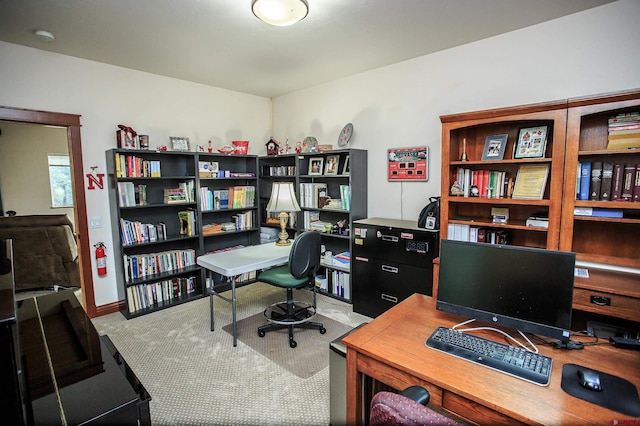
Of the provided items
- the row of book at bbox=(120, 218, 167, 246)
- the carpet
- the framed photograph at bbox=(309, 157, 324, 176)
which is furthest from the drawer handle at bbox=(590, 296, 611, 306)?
the row of book at bbox=(120, 218, 167, 246)

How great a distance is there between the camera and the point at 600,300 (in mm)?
1930

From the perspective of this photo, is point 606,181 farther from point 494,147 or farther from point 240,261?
point 240,261

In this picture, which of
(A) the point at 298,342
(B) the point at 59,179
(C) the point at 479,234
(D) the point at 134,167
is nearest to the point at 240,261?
(A) the point at 298,342

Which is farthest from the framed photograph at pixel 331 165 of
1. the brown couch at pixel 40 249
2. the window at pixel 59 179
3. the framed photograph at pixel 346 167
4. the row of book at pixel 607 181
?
the window at pixel 59 179

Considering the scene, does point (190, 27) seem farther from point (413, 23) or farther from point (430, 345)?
point (430, 345)

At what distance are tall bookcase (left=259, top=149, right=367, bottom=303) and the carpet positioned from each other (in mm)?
662

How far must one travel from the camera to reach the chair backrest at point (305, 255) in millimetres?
2807

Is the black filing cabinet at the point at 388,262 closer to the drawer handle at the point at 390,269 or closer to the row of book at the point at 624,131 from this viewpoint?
the drawer handle at the point at 390,269

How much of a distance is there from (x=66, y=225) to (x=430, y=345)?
4670 mm

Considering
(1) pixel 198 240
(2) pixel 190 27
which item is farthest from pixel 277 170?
(2) pixel 190 27

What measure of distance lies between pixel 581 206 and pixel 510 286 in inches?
50.1

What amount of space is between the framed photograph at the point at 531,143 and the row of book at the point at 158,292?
374 cm

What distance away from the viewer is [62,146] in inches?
228

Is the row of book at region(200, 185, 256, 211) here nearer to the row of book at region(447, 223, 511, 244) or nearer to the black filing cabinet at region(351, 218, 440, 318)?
the black filing cabinet at region(351, 218, 440, 318)
